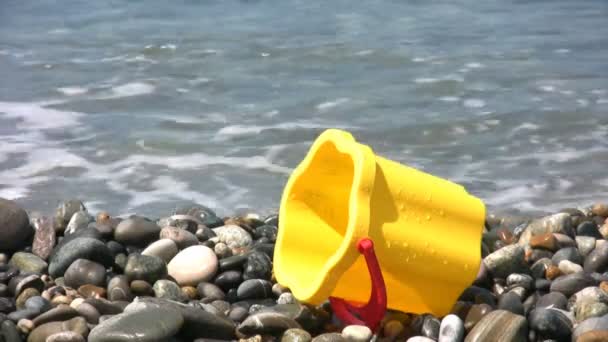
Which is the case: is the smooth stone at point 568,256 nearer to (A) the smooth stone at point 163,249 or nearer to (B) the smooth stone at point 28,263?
(A) the smooth stone at point 163,249

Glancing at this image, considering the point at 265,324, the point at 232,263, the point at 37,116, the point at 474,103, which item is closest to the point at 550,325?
the point at 265,324

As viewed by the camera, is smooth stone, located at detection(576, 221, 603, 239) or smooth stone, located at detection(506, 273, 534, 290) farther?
smooth stone, located at detection(576, 221, 603, 239)

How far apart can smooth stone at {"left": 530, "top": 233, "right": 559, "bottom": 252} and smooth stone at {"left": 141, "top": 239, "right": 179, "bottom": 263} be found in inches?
57.9

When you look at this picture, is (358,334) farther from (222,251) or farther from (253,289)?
(222,251)

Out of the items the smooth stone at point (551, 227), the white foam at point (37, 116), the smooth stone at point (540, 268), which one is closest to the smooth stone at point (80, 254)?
the smooth stone at point (540, 268)

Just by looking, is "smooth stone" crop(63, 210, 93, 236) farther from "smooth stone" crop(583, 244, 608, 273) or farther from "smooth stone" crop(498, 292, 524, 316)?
"smooth stone" crop(583, 244, 608, 273)

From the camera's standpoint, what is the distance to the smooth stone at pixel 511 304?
3402 mm

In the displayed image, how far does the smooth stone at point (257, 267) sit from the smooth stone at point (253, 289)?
0.08m

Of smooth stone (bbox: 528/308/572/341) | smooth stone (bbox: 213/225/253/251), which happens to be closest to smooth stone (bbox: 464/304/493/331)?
smooth stone (bbox: 528/308/572/341)

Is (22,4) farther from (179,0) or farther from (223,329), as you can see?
(223,329)

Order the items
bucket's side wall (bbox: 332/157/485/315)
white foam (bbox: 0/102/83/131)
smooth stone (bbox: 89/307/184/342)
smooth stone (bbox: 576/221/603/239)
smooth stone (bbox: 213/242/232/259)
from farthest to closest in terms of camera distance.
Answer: white foam (bbox: 0/102/83/131), smooth stone (bbox: 576/221/603/239), smooth stone (bbox: 213/242/232/259), bucket's side wall (bbox: 332/157/485/315), smooth stone (bbox: 89/307/184/342)

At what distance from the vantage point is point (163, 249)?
12.8ft

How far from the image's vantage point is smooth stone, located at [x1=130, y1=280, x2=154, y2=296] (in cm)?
362

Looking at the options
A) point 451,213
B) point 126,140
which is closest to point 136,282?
point 451,213
